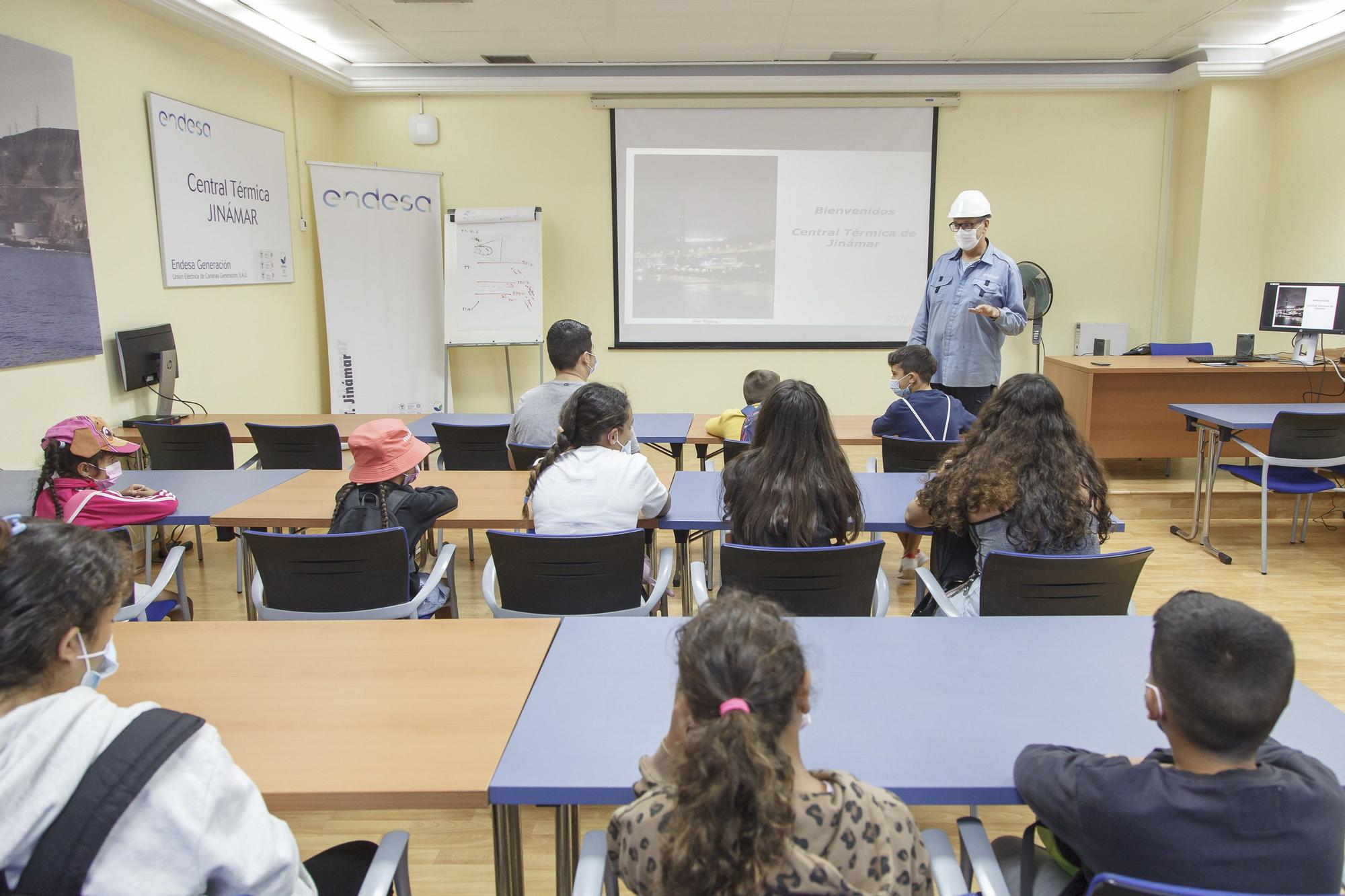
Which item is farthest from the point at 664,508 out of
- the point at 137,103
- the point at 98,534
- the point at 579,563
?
the point at 137,103

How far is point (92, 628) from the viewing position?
44.9 inches

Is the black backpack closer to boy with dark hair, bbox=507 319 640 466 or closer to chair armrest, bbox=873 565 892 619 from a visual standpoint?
boy with dark hair, bbox=507 319 640 466

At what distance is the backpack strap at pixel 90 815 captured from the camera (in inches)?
34.2

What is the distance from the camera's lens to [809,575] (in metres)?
2.12

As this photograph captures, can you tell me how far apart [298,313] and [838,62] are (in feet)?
14.3

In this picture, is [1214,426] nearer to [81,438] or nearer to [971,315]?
[971,315]

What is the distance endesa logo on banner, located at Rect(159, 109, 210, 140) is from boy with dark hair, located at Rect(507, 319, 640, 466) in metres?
Answer: 2.92

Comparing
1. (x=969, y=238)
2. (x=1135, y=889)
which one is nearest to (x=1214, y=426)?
(x=969, y=238)

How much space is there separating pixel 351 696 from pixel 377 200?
19.0 feet

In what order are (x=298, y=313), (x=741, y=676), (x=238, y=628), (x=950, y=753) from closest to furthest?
(x=741, y=676), (x=950, y=753), (x=238, y=628), (x=298, y=313)

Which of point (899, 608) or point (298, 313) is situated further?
point (298, 313)

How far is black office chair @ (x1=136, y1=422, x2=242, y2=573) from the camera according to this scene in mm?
3812

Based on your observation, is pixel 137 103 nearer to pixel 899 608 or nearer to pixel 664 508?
pixel 664 508

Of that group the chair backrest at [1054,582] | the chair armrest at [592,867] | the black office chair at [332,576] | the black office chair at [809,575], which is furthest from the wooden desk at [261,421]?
the chair armrest at [592,867]
